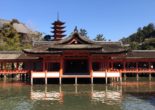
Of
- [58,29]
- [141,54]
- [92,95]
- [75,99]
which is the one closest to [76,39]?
[141,54]

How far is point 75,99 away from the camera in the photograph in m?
34.0

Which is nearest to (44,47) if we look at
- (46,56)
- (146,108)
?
(46,56)

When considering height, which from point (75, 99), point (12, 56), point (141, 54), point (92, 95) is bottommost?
point (75, 99)

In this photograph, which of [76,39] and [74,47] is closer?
[74,47]

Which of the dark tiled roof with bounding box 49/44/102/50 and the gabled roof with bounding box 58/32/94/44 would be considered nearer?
the dark tiled roof with bounding box 49/44/102/50

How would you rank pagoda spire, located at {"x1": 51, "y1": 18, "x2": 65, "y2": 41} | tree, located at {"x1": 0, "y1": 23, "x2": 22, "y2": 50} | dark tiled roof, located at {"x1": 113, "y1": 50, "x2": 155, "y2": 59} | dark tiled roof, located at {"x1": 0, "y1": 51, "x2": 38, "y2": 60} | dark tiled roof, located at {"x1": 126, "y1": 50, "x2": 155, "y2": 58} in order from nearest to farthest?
dark tiled roof, located at {"x1": 0, "y1": 51, "x2": 38, "y2": 60} → dark tiled roof, located at {"x1": 113, "y1": 50, "x2": 155, "y2": 59} → dark tiled roof, located at {"x1": 126, "y1": 50, "x2": 155, "y2": 58} → tree, located at {"x1": 0, "y1": 23, "x2": 22, "y2": 50} → pagoda spire, located at {"x1": 51, "y1": 18, "x2": 65, "y2": 41}

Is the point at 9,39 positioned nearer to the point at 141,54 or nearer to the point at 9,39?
the point at 9,39

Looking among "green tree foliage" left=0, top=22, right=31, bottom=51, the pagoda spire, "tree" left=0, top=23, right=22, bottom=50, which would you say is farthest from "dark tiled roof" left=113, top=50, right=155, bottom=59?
the pagoda spire

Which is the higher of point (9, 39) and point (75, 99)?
point (9, 39)

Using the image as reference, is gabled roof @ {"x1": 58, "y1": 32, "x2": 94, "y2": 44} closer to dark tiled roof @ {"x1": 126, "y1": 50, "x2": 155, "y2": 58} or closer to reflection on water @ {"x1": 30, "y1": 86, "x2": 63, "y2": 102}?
reflection on water @ {"x1": 30, "y1": 86, "x2": 63, "y2": 102}

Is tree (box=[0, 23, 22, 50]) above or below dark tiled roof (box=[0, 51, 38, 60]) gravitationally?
above

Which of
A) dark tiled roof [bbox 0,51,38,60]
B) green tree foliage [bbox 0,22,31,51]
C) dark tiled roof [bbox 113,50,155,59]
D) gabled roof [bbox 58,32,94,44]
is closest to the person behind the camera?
gabled roof [bbox 58,32,94,44]

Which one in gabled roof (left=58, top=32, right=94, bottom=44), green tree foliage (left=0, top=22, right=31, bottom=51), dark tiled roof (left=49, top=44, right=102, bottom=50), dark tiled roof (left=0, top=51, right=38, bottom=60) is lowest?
dark tiled roof (left=0, top=51, right=38, bottom=60)

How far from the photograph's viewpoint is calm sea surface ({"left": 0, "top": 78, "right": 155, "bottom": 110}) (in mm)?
29094
